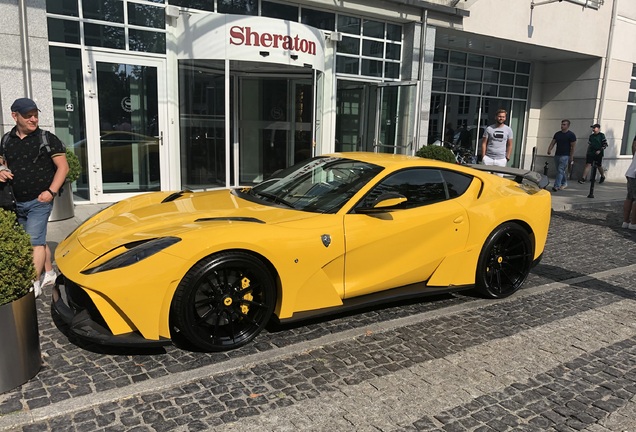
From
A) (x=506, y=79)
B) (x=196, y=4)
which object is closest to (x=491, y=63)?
(x=506, y=79)

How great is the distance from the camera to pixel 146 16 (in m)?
9.41

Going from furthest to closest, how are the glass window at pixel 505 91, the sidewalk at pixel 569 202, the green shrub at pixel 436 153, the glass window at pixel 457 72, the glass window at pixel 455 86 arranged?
the glass window at pixel 505 91, the glass window at pixel 455 86, the glass window at pixel 457 72, the green shrub at pixel 436 153, the sidewalk at pixel 569 202

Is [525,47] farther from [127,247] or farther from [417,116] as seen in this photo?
[127,247]

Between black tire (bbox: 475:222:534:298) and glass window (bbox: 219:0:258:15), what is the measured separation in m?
8.04

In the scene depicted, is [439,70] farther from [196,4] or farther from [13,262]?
[13,262]

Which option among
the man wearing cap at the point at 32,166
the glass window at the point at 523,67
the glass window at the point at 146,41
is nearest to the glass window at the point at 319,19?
the glass window at the point at 146,41

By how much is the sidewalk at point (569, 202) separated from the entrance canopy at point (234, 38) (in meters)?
3.57

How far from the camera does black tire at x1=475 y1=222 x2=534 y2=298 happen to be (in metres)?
4.85

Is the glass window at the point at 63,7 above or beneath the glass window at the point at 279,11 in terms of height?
beneath

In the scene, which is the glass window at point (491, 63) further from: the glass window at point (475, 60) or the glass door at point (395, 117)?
the glass door at point (395, 117)

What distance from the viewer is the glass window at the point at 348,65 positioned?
1216 cm

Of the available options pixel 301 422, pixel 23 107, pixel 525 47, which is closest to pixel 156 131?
pixel 23 107

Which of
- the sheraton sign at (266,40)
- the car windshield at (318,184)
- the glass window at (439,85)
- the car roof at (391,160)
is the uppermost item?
the sheraton sign at (266,40)

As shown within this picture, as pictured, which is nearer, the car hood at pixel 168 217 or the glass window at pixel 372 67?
the car hood at pixel 168 217
